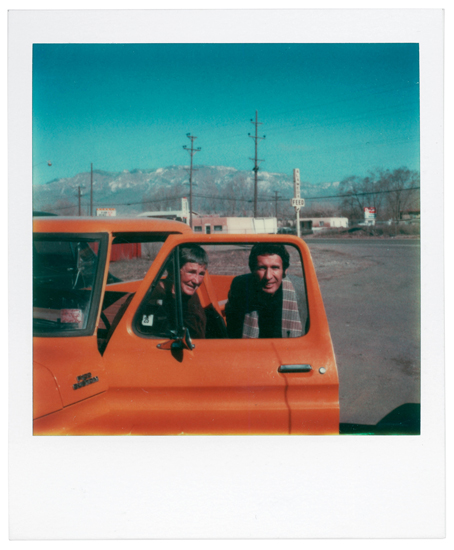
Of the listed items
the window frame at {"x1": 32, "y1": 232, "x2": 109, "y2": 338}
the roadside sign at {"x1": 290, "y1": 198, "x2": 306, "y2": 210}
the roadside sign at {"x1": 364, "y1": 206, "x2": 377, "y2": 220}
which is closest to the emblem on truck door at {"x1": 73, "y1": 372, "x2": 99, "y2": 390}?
the window frame at {"x1": 32, "y1": 232, "x2": 109, "y2": 338}

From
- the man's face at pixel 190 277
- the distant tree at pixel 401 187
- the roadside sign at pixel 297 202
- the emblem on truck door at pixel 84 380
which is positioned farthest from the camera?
the roadside sign at pixel 297 202

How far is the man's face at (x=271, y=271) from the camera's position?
2.56 meters

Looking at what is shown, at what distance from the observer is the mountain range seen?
12.6ft

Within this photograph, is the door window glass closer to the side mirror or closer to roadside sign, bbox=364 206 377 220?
the side mirror

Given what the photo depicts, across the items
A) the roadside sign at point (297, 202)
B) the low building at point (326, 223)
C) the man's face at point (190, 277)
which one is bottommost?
the man's face at point (190, 277)

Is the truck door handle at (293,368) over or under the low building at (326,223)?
under

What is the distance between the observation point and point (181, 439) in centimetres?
284

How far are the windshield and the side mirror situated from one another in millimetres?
452

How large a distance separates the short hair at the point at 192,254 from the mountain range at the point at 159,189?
1221 millimetres

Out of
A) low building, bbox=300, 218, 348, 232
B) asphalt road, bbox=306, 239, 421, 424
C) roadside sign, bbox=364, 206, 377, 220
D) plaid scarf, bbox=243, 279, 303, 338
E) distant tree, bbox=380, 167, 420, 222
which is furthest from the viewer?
low building, bbox=300, 218, 348, 232

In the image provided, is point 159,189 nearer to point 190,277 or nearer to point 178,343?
point 190,277

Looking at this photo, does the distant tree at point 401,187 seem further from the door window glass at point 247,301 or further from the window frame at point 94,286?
the window frame at point 94,286

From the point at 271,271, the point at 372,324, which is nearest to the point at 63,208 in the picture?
the point at 271,271

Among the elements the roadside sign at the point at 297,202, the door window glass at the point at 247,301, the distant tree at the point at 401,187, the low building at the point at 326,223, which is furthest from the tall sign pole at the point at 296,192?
the low building at the point at 326,223
